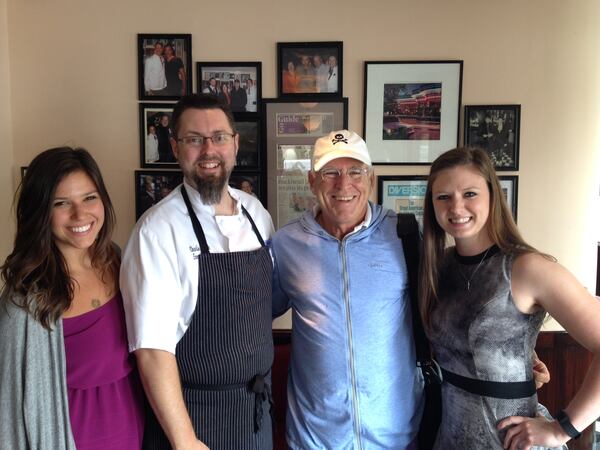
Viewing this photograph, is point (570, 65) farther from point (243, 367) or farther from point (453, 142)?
point (243, 367)

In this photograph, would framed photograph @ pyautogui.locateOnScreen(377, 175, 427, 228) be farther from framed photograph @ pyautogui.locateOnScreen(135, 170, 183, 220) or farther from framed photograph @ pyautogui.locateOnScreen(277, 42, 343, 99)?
framed photograph @ pyautogui.locateOnScreen(135, 170, 183, 220)

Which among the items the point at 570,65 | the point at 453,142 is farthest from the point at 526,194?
the point at 570,65

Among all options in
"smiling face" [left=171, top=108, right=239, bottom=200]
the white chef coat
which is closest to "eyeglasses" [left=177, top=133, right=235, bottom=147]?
"smiling face" [left=171, top=108, right=239, bottom=200]

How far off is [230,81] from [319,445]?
5.09 feet

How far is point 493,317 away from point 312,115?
122 cm

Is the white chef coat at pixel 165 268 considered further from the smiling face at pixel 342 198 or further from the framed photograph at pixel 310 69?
the framed photograph at pixel 310 69

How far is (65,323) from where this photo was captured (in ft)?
3.82

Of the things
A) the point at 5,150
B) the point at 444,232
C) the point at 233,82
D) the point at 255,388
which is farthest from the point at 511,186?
the point at 5,150

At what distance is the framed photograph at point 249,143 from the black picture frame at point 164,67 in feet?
0.95

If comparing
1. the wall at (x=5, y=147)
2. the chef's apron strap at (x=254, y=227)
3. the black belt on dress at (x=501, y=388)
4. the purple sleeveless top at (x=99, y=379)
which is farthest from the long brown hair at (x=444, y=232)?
the wall at (x=5, y=147)

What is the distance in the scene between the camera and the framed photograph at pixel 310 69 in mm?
1956

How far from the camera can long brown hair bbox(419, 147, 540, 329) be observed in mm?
1200

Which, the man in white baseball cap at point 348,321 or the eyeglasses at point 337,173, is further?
the eyeglasses at point 337,173

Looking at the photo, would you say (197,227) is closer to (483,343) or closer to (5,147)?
(483,343)
